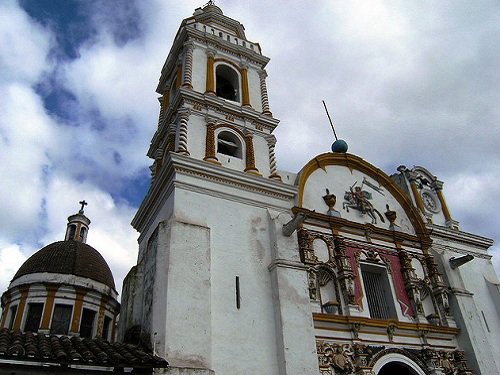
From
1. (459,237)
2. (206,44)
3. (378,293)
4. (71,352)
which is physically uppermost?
(206,44)

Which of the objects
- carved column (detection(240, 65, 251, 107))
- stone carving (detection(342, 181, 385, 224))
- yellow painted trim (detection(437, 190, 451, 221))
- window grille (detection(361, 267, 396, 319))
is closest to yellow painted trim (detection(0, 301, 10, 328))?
carved column (detection(240, 65, 251, 107))

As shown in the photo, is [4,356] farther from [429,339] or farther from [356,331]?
[429,339]

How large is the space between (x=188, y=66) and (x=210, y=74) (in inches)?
30.0

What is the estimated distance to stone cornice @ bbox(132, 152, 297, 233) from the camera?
11.1 metres

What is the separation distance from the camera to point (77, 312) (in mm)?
18422

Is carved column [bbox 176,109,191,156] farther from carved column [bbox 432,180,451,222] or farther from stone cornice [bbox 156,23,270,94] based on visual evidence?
carved column [bbox 432,180,451,222]

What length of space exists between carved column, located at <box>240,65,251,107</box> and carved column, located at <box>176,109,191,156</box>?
90.7 inches

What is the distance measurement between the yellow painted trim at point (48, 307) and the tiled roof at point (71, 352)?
10.6 metres

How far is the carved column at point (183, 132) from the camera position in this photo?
1198 cm

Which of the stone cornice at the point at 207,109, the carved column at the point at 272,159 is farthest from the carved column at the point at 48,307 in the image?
the carved column at the point at 272,159

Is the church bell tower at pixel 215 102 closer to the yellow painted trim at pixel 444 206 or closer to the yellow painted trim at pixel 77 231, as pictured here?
the yellow painted trim at pixel 444 206

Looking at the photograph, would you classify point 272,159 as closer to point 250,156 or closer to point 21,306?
point 250,156

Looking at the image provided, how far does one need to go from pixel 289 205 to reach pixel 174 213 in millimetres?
3585

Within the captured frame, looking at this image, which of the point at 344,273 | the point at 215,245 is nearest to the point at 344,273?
the point at 344,273
